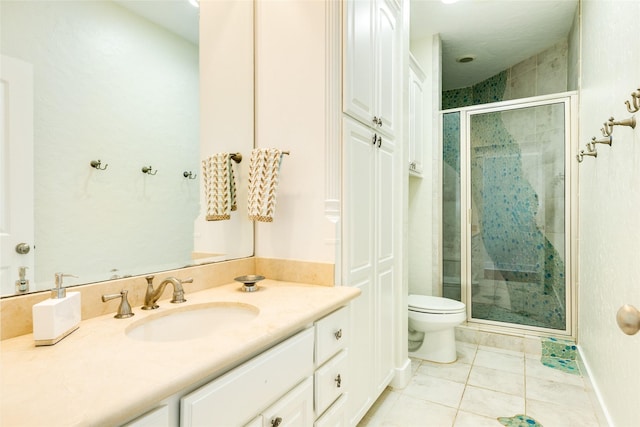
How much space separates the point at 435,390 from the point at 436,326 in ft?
1.56

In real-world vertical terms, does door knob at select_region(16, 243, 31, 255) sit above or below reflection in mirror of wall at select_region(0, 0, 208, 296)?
below

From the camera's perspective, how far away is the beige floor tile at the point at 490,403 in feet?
6.27

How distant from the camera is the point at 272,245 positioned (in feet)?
5.37

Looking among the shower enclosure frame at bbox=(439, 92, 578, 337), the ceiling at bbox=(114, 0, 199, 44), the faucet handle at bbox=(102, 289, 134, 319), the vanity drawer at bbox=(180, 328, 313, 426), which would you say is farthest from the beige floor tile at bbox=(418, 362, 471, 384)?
the ceiling at bbox=(114, 0, 199, 44)

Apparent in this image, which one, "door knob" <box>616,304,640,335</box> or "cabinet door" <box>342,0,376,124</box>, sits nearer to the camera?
"door knob" <box>616,304,640,335</box>

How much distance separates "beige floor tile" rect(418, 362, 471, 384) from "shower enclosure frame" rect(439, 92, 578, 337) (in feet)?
2.17

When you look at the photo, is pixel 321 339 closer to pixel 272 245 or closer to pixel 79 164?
pixel 272 245

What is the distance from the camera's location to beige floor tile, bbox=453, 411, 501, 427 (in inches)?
70.8

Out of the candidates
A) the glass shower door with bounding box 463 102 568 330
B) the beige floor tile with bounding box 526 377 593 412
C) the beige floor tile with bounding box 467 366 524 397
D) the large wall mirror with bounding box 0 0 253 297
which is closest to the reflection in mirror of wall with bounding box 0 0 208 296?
the large wall mirror with bounding box 0 0 253 297

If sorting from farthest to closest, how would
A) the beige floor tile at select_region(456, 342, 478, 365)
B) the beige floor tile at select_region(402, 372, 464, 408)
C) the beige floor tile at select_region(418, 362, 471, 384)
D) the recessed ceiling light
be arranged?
the recessed ceiling light, the beige floor tile at select_region(456, 342, 478, 365), the beige floor tile at select_region(418, 362, 471, 384), the beige floor tile at select_region(402, 372, 464, 408)

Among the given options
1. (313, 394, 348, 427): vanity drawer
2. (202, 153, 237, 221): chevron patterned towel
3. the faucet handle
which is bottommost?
(313, 394, 348, 427): vanity drawer

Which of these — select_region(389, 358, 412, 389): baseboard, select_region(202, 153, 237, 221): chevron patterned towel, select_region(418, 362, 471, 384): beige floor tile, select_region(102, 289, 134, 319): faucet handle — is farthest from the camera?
select_region(418, 362, 471, 384): beige floor tile

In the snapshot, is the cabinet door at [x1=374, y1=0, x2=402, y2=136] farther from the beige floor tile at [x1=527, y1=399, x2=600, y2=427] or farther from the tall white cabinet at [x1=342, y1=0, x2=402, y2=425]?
the beige floor tile at [x1=527, y1=399, x2=600, y2=427]

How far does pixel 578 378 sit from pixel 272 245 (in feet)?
7.46
